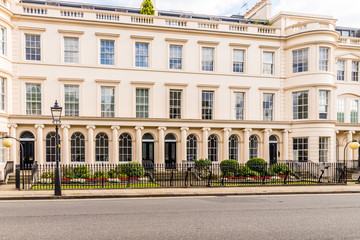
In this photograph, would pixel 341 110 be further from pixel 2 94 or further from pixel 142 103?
pixel 2 94

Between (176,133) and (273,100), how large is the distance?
30.3 ft

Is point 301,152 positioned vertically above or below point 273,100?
below

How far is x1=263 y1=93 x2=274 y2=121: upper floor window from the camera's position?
1148 inches

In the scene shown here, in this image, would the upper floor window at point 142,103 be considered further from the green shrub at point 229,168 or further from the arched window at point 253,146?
the arched window at point 253,146

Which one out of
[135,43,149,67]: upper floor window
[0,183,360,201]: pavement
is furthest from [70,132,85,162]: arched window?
[0,183,360,201]: pavement

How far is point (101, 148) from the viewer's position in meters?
25.9

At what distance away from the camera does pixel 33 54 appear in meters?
24.7

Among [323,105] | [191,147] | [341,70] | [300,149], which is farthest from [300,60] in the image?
[191,147]

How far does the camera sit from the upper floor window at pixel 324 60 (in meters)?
27.8

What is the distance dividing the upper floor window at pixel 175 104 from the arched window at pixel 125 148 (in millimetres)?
4024


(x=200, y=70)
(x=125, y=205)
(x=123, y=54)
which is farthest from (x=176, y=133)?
(x=125, y=205)

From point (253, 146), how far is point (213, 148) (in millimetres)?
3641

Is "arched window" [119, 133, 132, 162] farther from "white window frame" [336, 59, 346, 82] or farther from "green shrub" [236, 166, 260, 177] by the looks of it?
"white window frame" [336, 59, 346, 82]

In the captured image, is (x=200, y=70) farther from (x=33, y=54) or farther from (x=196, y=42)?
(x=33, y=54)
